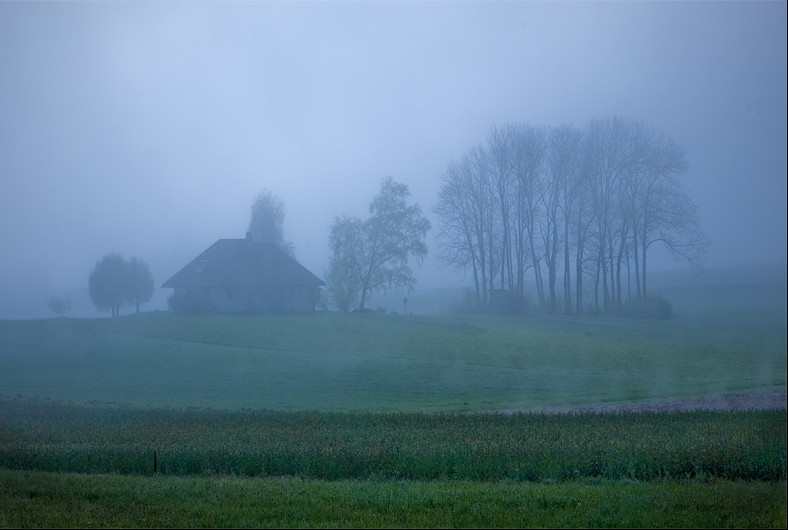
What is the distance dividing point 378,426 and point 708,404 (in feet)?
37.1

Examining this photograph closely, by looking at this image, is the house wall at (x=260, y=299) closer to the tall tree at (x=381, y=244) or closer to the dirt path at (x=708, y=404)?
the tall tree at (x=381, y=244)

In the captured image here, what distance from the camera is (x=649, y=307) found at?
27766 mm

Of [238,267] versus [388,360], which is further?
[388,360]

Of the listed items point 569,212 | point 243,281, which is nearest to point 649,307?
point 569,212

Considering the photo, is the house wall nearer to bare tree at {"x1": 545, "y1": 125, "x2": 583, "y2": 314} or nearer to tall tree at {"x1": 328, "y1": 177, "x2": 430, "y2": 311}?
tall tree at {"x1": 328, "y1": 177, "x2": 430, "y2": 311}

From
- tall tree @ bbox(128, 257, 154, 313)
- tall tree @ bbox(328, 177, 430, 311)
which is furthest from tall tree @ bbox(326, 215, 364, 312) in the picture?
tall tree @ bbox(128, 257, 154, 313)

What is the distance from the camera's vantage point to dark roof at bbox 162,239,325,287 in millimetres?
28953

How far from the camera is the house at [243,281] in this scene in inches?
1144

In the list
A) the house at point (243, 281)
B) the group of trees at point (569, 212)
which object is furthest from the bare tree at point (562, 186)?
the house at point (243, 281)

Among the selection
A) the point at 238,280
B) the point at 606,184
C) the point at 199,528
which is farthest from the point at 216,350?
the point at 199,528

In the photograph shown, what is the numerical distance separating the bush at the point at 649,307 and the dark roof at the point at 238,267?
14.7m

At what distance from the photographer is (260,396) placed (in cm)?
2556

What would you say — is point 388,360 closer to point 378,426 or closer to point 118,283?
point 118,283

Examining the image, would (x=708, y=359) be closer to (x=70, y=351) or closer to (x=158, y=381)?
(x=158, y=381)
